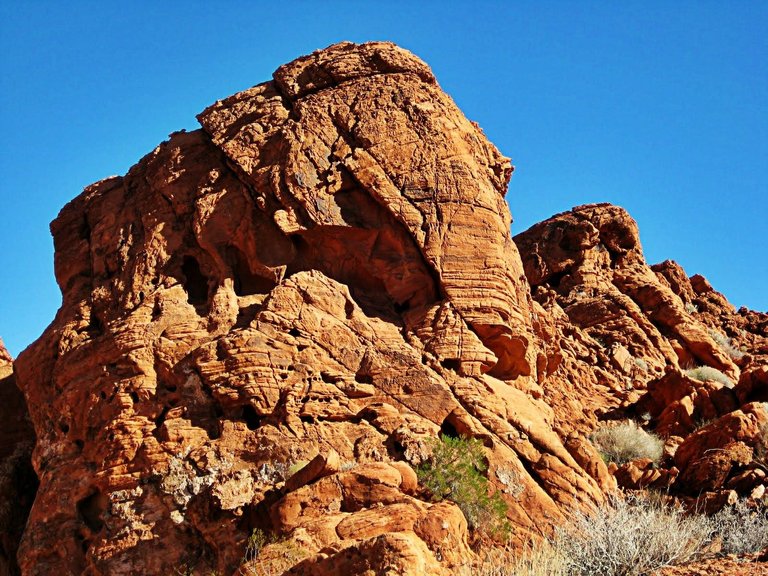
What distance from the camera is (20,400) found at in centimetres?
2358

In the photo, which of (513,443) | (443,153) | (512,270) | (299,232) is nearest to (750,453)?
(513,443)

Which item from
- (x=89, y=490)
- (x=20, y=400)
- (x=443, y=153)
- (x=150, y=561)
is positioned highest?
(x=443, y=153)

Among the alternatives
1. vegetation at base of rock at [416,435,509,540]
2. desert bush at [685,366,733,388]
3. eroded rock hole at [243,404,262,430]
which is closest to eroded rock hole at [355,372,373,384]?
eroded rock hole at [243,404,262,430]

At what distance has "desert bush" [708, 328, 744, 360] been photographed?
101 feet

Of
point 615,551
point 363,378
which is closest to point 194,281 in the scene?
point 363,378

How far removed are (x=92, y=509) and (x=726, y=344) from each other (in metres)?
22.4

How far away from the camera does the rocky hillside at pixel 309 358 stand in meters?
15.5

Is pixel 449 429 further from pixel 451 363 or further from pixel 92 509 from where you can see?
pixel 92 509

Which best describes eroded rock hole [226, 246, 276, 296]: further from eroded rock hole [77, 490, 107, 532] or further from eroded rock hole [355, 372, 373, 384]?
eroded rock hole [77, 490, 107, 532]

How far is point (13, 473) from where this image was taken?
20.8 m

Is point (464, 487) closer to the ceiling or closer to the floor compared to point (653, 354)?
closer to the floor

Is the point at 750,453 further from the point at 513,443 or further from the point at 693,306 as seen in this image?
the point at 693,306

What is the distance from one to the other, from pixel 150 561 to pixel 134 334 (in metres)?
4.67

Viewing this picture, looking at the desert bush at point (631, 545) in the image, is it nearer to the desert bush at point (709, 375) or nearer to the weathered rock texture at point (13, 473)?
the weathered rock texture at point (13, 473)
